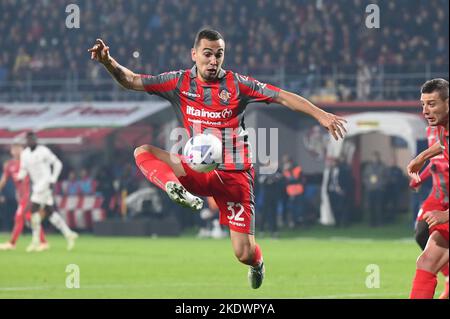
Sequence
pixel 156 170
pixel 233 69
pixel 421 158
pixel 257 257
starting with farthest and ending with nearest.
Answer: pixel 233 69 < pixel 257 257 < pixel 156 170 < pixel 421 158

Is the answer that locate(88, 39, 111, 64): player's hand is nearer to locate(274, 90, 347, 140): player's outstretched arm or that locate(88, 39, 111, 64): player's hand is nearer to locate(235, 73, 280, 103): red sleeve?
locate(235, 73, 280, 103): red sleeve

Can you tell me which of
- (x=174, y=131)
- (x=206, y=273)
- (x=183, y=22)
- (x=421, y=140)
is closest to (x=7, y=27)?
(x=183, y=22)

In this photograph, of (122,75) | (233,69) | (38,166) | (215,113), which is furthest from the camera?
(233,69)

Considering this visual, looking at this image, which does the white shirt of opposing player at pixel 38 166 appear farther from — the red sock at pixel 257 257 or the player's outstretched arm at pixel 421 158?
the player's outstretched arm at pixel 421 158

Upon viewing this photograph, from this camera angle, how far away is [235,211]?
12031 millimetres

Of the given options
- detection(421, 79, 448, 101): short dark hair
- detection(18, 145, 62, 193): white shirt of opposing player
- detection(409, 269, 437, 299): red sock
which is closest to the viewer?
detection(421, 79, 448, 101): short dark hair

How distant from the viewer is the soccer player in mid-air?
1109cm

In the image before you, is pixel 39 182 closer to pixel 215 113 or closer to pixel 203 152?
pixel 215 113

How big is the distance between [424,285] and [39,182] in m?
14.6

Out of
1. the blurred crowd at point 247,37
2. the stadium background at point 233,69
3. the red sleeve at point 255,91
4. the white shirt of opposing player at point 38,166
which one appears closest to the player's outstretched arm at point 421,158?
the red sleeve at point 255,91

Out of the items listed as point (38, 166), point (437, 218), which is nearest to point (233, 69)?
point (38, 166)

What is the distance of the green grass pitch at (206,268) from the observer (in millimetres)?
14680

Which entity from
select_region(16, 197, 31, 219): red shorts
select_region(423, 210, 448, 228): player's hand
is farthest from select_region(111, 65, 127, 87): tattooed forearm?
select_region(16, 197, 31, 219): red shorts

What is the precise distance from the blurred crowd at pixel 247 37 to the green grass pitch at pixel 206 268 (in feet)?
19.4
